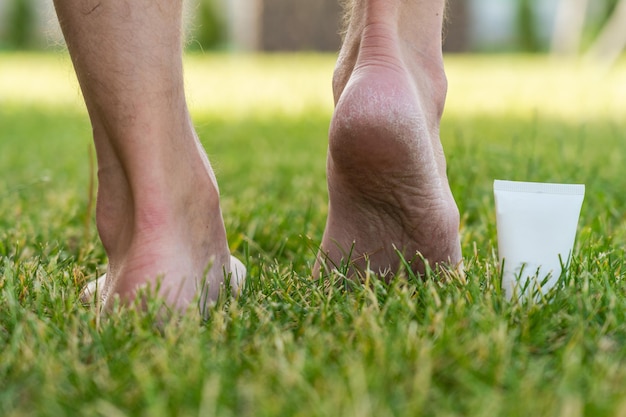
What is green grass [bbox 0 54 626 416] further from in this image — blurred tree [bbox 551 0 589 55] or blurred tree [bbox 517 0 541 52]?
blurred tree [bbox 517 0 541 52]

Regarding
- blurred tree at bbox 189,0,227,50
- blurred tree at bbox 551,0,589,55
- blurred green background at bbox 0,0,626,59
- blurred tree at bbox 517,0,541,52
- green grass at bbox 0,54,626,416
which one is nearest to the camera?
green grass at bbox 0,54,626,416

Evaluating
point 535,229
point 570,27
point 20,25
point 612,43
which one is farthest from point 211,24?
point 535,229

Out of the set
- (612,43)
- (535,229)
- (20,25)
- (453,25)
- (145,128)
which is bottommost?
(20,25)

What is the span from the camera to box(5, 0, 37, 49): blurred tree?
1362cm

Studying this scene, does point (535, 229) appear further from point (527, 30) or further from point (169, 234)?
point (527, 30)

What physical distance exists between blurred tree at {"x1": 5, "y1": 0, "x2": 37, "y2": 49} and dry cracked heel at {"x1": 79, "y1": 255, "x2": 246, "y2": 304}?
13.5 meters

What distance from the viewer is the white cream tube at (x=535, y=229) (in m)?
1.06

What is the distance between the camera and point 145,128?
3.54 feet

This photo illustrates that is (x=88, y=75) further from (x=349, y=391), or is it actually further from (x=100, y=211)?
(x=349, y=391)

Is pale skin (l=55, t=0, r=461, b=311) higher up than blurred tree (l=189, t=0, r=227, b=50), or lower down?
higher up

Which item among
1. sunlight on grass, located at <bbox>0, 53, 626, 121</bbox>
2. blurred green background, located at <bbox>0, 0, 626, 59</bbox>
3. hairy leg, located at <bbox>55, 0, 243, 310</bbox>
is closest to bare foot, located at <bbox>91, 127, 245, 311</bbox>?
hairy leg, located at <bbox>55, 0, 243, 310</bbox>

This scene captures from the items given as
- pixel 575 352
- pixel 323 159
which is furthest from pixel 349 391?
pixel 323 159

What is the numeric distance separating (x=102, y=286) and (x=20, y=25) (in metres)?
13.6

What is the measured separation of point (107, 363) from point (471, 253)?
2.43ft
